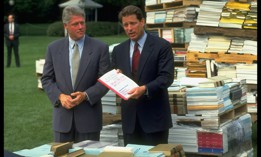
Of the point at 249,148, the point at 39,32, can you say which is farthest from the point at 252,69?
the point at 39,32

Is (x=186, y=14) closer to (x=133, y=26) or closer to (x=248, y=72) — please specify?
(x=248, y=72)

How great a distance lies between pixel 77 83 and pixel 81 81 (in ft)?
0.15

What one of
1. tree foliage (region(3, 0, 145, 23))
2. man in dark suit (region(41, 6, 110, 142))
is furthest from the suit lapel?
tree foliage (region(3, 0, 145, 23))

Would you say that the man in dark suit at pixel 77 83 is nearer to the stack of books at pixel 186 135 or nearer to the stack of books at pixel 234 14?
the stack of books at pixel 186 135

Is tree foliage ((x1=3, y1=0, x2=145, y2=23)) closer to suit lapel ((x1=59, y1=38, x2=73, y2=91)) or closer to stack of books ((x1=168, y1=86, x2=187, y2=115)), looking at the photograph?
stack of books ((x1=168, y1=86, x2=187, y2=115))

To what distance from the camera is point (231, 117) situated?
25.3 feet

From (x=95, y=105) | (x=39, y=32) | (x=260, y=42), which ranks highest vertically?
(x=260, y=42)

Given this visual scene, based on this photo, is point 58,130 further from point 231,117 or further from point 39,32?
point 39,32

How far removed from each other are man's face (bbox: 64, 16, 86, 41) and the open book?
0.46 m

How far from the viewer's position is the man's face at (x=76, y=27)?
5676 millimetres

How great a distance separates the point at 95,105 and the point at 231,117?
2.43m

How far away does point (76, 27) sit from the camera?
5.71 metres

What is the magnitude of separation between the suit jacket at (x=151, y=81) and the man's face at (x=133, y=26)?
148 mm

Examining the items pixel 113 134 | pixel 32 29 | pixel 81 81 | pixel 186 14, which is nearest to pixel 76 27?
pixel 81 81
